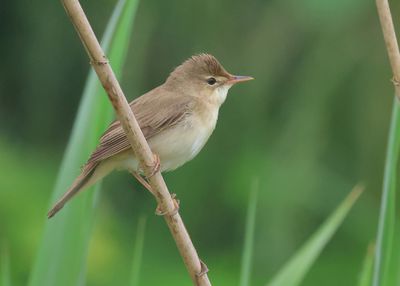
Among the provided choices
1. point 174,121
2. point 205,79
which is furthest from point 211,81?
point 174,121

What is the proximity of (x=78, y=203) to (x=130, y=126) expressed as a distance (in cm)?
46

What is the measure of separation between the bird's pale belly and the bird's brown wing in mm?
25

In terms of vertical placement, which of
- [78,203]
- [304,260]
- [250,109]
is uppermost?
[78,203]

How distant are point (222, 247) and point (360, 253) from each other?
69 cm

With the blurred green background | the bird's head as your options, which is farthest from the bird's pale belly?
the blurred green background

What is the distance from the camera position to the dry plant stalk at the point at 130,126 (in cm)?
160

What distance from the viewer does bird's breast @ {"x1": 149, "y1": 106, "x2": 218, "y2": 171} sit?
2676 mm

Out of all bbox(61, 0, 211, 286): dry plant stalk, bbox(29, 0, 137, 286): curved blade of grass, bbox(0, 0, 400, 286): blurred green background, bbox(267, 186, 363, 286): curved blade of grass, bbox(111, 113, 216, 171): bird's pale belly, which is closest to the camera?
bbox(61, 0, 211, 286): dry plant stalk

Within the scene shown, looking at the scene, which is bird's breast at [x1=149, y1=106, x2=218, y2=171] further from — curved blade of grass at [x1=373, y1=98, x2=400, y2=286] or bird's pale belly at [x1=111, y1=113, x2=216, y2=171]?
curved blade of grass at [x1=373, y1=98, x2=400, y2=286]

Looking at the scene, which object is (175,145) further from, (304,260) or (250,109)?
(250,109)

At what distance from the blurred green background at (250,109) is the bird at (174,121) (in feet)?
5.79

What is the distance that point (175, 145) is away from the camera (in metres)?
2.69

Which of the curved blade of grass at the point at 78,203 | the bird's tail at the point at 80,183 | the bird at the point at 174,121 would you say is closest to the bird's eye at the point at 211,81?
the bird at the point at 174,121

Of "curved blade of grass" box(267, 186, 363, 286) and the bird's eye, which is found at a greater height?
the bird's eye
